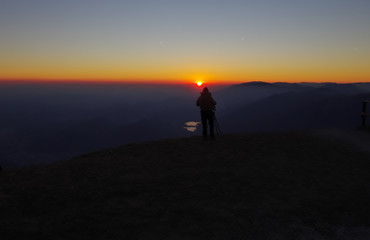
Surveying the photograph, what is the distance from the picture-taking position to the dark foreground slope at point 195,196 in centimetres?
572

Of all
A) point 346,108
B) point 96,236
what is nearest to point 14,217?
point 96,236

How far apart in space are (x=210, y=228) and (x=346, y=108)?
741 feet

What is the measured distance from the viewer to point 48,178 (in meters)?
8.77

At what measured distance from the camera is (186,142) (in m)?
13.1

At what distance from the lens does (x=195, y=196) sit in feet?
23.7

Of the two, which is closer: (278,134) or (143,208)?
(143,208)

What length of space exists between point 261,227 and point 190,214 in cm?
164

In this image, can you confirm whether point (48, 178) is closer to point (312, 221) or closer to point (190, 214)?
point (190, 214)

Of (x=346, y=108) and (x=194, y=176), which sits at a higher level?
(x=194, y=176)

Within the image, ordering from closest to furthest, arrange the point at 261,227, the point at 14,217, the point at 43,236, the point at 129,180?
the point at 43,236, the point at 261,227, the point at 14,217, the point at 129,180

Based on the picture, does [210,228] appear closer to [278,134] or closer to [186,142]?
[186,142]

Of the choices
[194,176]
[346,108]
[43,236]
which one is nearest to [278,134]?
[194,176]

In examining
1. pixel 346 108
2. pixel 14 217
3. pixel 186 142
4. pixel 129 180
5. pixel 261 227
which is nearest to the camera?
pixel 261 227

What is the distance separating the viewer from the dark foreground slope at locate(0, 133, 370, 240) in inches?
225
